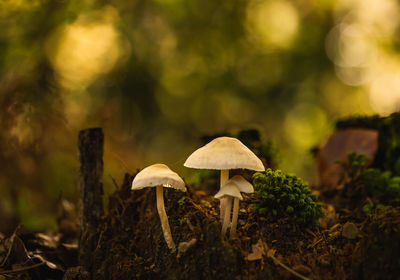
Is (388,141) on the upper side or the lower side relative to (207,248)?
upper

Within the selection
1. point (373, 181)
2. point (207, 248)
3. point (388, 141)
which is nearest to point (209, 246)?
point (207, 248)

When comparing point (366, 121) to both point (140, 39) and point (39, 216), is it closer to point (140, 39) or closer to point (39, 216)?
point (39, 216)

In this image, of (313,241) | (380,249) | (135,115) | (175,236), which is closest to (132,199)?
(175,236)

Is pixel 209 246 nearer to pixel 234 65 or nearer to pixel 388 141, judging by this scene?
pixel 388 141

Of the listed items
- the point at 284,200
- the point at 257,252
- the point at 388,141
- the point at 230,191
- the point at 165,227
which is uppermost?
the point at 388,141

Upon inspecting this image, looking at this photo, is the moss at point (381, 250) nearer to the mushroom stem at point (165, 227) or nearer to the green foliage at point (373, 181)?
the mushroom stem at point (165, 227)

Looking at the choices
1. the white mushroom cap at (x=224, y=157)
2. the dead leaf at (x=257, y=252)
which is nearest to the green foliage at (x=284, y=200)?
the dead leaf at (x=257, y=252)
